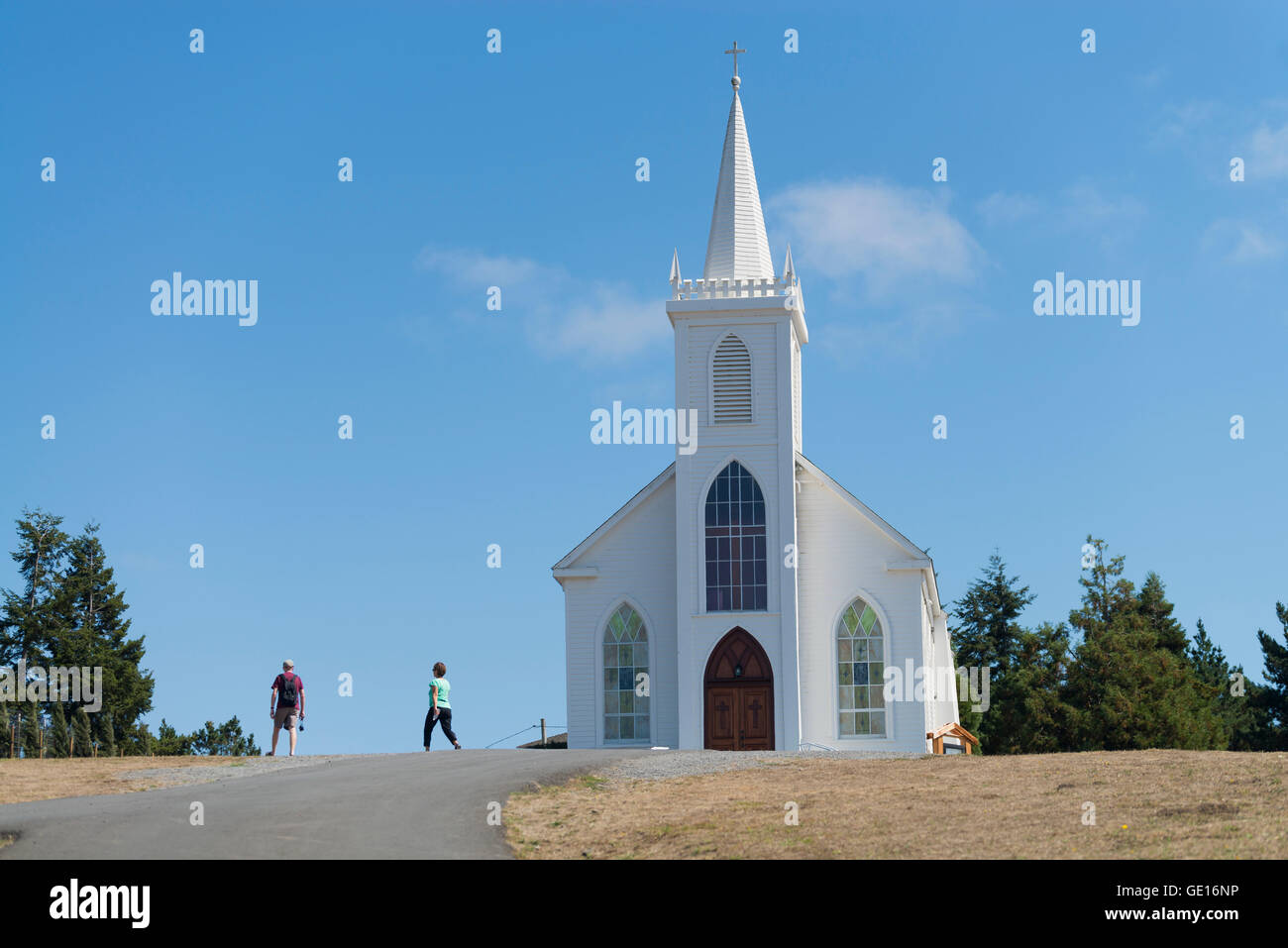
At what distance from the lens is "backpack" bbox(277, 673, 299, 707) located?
87.1ft

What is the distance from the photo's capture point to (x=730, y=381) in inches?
1407

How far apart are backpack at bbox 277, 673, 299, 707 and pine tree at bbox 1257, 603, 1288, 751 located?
42.7 meters

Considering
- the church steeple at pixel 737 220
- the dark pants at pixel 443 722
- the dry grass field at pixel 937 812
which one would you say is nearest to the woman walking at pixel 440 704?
the dark pants at pixel 443 722

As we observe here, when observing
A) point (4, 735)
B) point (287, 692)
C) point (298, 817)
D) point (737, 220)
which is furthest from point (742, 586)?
point (4, 735)

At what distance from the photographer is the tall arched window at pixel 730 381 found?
1405 inches

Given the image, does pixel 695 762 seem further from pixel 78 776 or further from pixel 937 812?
pixel 78 776

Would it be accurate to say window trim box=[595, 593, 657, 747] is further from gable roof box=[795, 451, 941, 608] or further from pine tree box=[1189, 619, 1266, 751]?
pine tree box=[1189, 619, 1266, 751]

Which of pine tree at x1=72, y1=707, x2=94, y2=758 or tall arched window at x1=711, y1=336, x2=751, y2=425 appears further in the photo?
pine tree at x1=72, y1=707, x2=94, y2=758

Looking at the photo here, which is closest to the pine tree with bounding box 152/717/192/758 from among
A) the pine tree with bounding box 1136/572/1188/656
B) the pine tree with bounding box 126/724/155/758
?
the pine tree with bounding box 126/724/155/758

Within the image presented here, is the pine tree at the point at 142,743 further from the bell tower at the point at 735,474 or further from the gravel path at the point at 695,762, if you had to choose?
the gravel path at the point at 695,762

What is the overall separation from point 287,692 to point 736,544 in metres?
12.4

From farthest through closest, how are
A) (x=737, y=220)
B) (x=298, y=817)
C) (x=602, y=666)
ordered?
1. (x=737, y=220)
2. (x=602, y=666)
3. (x=298, y=817)

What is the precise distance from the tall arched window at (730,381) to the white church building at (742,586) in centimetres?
3
